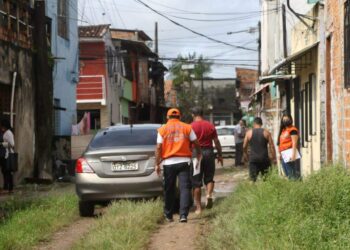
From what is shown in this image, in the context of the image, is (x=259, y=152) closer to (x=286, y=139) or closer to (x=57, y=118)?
(x=286, y=139)

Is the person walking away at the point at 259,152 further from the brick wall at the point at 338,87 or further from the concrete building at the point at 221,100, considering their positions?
the concrete building at the point at 221,100

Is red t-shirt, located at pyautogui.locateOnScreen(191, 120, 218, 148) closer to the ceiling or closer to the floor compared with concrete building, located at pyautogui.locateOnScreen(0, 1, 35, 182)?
closer to the floor

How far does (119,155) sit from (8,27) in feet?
27.2

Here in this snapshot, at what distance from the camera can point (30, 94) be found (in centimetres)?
1942

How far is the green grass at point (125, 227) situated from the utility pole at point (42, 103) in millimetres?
8295

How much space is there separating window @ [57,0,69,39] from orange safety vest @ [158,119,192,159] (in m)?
16.0

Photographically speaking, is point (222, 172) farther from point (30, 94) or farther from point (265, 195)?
point (265, 195)

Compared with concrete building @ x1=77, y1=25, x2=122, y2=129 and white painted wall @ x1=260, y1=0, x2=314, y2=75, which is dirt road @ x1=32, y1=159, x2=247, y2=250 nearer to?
white painted wall @ x1=260, y1=0, x2=314, y2=75

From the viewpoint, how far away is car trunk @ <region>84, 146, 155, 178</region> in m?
11.0

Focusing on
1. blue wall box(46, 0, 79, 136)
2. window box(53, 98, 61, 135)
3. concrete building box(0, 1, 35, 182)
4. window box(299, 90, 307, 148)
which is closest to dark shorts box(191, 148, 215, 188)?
window box(299, 90, 307, 148)

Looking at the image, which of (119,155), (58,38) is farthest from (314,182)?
(58,38)

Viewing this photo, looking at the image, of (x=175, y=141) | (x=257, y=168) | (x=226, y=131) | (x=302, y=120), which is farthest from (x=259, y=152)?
(x=226, y=131)

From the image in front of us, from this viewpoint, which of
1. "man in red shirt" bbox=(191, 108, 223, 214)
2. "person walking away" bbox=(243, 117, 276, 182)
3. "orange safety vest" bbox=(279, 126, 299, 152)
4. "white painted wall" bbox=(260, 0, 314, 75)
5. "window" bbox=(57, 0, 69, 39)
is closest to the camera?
"man in red shirt" bbox=(191, 108, 223, 214)

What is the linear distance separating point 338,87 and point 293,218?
5201mm
